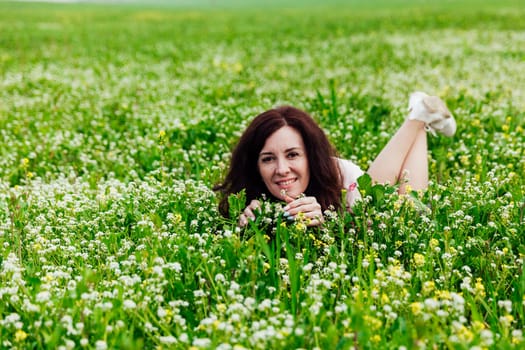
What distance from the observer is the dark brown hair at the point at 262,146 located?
19.0 feet

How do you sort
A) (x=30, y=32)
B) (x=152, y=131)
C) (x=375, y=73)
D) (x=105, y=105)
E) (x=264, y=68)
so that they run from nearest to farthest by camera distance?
(x=152, y=131), (x=105, y=105), (x=375, y=73), (x=264, y=68), (x=30, y=32)

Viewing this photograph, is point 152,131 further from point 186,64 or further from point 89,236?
point 186,64

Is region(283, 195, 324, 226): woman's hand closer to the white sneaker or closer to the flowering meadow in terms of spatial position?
the flowering meadow

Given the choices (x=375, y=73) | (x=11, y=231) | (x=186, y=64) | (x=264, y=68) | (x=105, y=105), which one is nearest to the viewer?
(x=11, y=231)

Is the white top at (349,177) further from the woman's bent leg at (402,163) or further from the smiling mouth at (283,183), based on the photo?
the smiling mouth at (283,183)

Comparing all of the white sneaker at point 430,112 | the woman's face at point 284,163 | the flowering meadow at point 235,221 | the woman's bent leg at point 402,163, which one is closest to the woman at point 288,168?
the woman's face at point 284,163

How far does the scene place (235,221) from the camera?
485cm

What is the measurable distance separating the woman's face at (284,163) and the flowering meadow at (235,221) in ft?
1.25

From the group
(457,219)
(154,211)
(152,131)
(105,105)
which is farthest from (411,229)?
(105,105)

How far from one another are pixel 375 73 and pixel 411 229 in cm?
1023

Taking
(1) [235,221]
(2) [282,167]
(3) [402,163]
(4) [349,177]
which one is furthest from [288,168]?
(3) [402,163]

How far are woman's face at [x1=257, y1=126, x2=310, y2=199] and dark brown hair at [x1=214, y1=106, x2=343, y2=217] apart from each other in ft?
0.27

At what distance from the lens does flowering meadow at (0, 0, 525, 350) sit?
11.6 feet

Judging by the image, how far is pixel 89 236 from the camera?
17.0 feet
